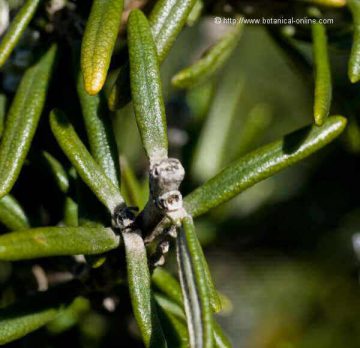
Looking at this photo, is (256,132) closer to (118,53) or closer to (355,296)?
(118,53)

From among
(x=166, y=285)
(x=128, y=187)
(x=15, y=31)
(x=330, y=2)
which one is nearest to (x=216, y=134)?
(x=128, y=187)

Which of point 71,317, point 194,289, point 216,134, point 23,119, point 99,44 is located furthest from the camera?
point 216,134

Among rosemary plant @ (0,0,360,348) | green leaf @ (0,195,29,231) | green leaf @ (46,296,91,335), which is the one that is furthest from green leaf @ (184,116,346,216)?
green leaf @ (46,296,91,335)

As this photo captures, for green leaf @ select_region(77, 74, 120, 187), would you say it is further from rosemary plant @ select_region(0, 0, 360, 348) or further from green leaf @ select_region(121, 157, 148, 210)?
green leaf @ select_region(121, 157, 148, 210)

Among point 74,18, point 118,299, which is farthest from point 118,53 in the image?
point 118,299

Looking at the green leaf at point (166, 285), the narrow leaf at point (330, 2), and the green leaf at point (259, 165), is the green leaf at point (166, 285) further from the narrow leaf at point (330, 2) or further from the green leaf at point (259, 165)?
the narrow leaf at point (330, 2)

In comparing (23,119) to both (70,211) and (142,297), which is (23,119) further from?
(142,297)
